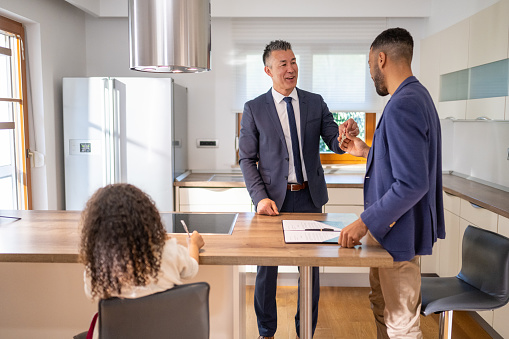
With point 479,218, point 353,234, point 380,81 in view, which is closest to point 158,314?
point 353,234

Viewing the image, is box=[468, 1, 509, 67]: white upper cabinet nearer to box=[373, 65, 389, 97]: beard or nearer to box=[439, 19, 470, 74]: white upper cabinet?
box=[439, 19, 470, 74]: white upper cabinet

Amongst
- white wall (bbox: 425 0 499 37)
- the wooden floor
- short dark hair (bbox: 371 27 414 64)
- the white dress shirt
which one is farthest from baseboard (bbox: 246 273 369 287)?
short dark hair (bbox: 371 27 414 64)

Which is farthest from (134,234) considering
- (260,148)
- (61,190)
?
(61,190)

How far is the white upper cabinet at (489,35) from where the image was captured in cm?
302

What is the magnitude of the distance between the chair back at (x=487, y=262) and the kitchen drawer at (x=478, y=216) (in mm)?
949

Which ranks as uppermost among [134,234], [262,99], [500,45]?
[500,45]

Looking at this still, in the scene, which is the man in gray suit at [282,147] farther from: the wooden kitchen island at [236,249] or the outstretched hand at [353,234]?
the outstretched hand at [353,234]

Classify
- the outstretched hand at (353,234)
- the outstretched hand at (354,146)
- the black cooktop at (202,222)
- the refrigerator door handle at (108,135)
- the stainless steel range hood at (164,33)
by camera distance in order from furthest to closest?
the refrigerator door handle at (108,135), the outstretched hand at (354,146), the stainless steel range hood at (164,33), the black cooktop at (202,222), the outstretched hand at (353,234)

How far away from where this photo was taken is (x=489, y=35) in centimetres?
321

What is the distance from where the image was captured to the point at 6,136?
11.9 ft

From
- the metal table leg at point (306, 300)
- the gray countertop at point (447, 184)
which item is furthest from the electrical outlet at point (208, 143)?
the metal table leg at point (306, 300)

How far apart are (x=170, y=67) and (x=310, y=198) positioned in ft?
3.48

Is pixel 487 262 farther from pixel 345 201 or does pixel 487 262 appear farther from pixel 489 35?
pixel 345 201

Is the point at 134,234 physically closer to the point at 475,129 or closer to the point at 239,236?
the point at 239,236
